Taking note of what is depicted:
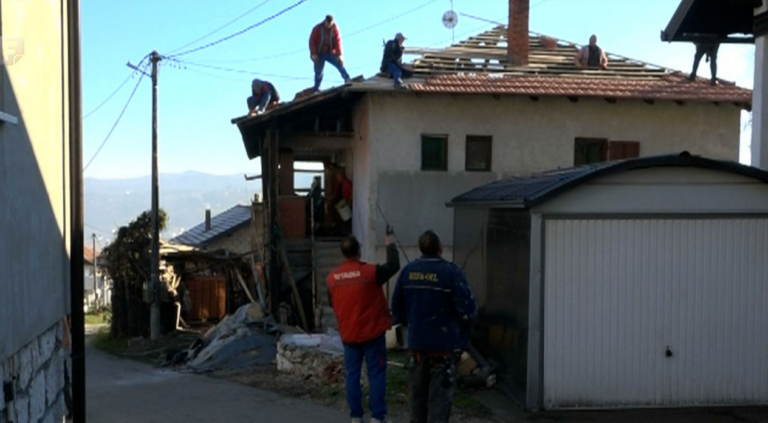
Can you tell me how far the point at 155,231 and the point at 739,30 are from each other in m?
15.1

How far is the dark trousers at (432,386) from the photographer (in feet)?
23.2

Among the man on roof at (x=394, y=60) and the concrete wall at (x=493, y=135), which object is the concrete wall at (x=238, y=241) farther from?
the man on roof at (x=394, y=60)

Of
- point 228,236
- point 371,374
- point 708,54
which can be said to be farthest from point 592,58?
point 228,236

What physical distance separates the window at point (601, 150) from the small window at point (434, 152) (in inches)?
118

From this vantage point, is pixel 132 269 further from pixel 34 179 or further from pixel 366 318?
pixel 34 179

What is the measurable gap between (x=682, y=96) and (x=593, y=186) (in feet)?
32.3

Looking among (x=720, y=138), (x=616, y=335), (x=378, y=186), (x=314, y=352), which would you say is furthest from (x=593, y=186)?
(x=720, y=138)

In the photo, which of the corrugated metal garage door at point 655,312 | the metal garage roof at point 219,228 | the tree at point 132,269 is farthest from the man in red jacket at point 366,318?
the metal garage roof at point 219,228

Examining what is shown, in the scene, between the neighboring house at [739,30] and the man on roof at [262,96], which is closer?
the neighboring house at [739,30]

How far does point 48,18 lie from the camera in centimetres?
674

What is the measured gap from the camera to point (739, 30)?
11.6m

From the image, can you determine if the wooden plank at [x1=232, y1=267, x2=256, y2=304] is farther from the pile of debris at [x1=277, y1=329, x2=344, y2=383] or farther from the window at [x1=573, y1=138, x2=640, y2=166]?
the pile of debris at [x1=277, y1=329, x2=344, y2=383]

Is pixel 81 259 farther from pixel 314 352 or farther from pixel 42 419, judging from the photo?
pixel 314 352

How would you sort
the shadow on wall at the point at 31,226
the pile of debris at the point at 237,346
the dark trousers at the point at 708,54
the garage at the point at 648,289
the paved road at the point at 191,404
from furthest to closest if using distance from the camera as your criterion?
the pile of debris at the point at 237,346
the dark trousers at the point at 708,54
the paved road at the point at 191,404
the garage at the point at 648,289
the shadow on wall at the point at 31,226
